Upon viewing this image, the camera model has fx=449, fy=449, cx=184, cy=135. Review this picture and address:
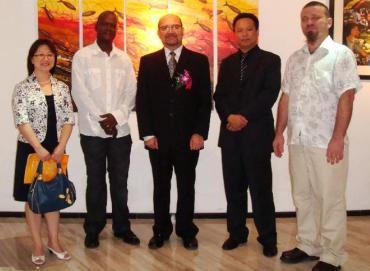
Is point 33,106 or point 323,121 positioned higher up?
point 33,106

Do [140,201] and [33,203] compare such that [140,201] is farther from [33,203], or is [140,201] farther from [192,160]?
[33,203]

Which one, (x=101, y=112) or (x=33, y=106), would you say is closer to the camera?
(x=33, y=106)

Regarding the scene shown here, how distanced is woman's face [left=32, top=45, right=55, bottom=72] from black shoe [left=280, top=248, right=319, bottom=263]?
2.09 meters

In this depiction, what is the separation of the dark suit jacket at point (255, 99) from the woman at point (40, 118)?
1.16 metres

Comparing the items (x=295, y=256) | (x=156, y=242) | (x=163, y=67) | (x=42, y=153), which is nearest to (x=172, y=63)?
(x=163, y=67)

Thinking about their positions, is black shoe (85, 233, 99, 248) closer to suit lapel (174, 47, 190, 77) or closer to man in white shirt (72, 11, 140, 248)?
man in white shirt (72, 11, 140, 248)

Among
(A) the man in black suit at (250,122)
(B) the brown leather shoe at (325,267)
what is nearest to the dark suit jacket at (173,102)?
(A) the man in black suit at (250,122)

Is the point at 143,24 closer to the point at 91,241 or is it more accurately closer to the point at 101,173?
the point at 101,173

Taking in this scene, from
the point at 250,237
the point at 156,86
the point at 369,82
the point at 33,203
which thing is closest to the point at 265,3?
the point at 369,82

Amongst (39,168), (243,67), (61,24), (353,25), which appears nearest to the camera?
(39,168)

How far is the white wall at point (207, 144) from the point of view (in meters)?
4.14

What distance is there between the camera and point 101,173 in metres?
3.43

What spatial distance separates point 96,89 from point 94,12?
1.04m

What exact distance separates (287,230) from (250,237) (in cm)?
44
